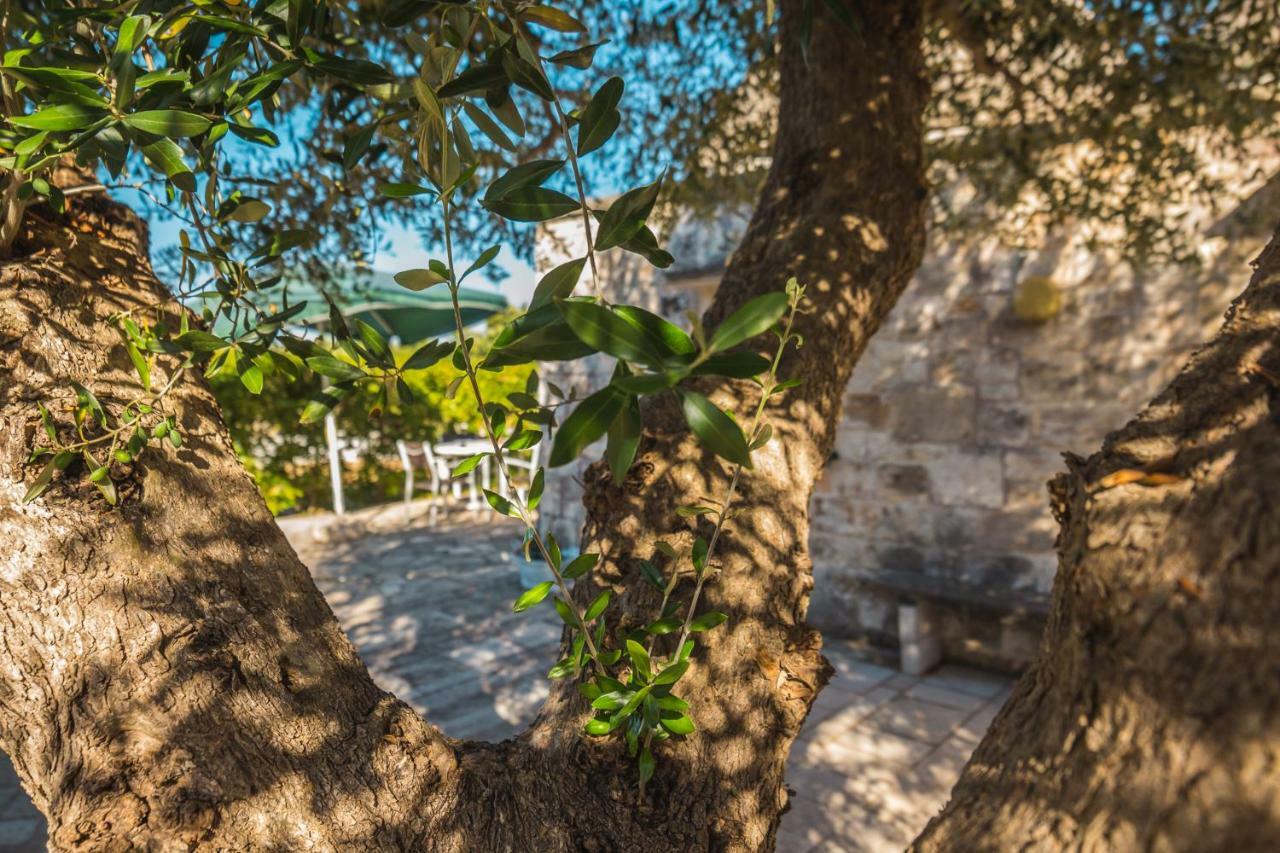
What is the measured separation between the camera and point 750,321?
2.01ft

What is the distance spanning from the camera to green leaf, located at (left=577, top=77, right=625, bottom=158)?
0.87 m

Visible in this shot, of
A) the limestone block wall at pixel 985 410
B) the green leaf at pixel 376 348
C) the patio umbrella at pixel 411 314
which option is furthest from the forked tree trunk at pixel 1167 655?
the patio umbrella at pixel 411 314

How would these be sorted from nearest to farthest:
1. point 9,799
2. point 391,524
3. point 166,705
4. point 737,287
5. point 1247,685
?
point 1247,685 < point 166,705 < point 737,287 < point 9,799 < point 391,524

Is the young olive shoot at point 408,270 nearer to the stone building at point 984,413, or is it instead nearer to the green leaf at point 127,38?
the green leaf at point 127,38

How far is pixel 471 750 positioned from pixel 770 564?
50 cm

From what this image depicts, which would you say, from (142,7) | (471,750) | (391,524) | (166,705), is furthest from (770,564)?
(391,524)

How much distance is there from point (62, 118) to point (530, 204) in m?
0.46

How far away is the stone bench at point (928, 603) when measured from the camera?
5145 mm

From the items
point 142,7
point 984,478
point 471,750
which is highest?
point 142,7

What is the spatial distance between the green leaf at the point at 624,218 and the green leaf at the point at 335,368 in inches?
16.6

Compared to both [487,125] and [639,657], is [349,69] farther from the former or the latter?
[639,657]

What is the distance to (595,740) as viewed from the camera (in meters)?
1.14

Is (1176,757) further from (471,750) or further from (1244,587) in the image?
(471,750)

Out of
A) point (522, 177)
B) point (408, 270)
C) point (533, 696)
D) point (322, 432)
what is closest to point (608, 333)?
point (522, 177)
